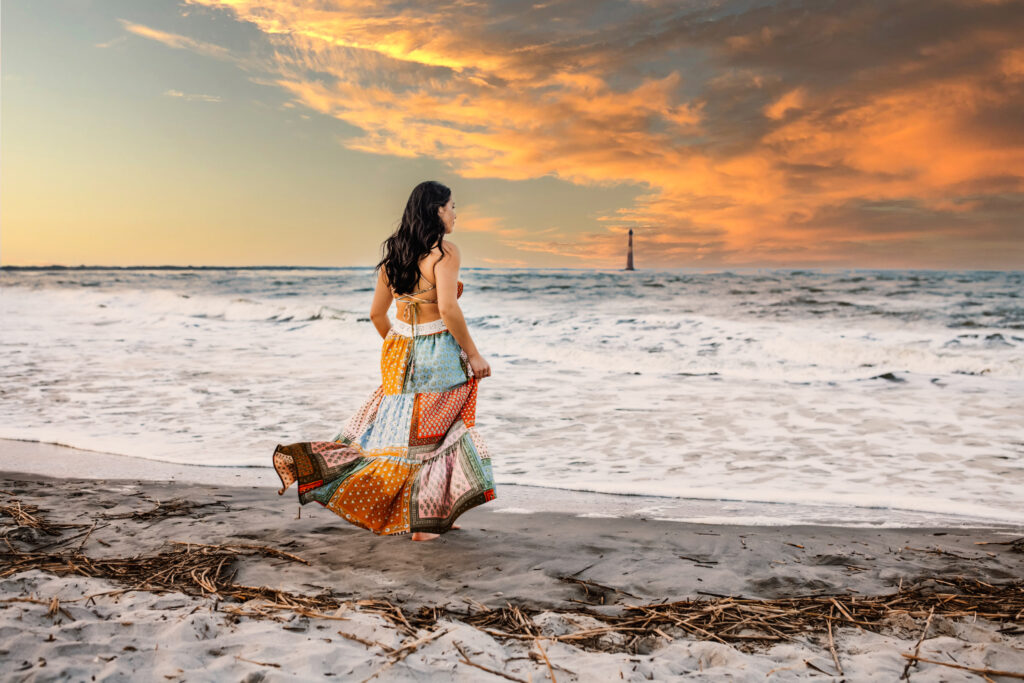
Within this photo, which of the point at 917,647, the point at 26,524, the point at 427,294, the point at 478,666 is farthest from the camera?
the point at 427,294

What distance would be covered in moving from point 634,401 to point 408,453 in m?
4.77

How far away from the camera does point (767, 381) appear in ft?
31.6

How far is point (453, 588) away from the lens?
280 centimetres

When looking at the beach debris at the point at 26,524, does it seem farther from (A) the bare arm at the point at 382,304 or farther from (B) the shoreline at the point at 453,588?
(A) the bare arm at the point at 382,304

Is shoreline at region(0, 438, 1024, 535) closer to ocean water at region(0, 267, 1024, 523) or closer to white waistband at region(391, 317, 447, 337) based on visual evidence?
ocean water at region(0, 267, 1024, 523)

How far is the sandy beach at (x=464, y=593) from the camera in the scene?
209 cm

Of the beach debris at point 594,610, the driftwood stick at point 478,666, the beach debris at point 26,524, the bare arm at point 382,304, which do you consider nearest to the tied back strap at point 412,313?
the bare arm at point 382,304

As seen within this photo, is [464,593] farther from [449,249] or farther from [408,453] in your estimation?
[449,249]

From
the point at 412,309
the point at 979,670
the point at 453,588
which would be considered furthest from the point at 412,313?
the point at 979,670

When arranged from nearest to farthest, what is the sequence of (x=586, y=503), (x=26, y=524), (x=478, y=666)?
(x=478, y=666) < (x=26, y=524) < (x=586, y=503)

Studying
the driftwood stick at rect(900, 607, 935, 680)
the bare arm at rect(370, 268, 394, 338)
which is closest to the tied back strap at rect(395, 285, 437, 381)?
the bare arm at rect(370, 268, 394, 338)

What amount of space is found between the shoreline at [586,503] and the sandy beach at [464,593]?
5.5 inches

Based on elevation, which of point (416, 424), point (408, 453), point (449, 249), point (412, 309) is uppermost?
point (449, 249)

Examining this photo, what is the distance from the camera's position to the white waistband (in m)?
3.62
